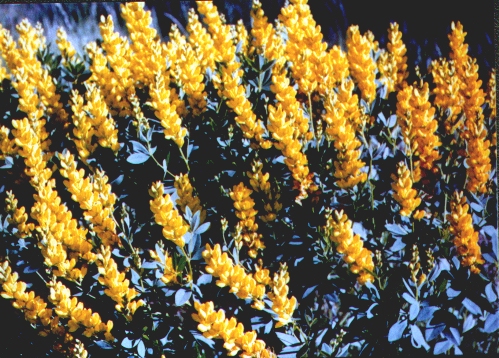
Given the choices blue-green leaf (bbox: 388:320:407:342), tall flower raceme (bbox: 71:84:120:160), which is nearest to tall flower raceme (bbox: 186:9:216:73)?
tall flower raceme (bbox: 71:84:120:160)

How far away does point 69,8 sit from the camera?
138cm

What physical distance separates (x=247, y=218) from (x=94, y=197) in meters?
0.40

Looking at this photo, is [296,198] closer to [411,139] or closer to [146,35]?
[411,139]

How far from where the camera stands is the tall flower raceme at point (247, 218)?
1.29 metres

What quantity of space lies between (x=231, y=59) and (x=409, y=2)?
56cm

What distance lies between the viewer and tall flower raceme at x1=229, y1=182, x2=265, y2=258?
4.22 feet

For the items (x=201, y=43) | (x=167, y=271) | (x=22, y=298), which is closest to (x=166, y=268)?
(x=167, y=271)

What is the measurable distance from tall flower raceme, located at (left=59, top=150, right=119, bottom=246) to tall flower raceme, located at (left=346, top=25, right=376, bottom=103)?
754 mm

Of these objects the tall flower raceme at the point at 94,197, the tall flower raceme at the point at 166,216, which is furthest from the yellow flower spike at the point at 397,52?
the tall flower raceme at the point at 94,197

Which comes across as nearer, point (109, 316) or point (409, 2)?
point (109, 316)

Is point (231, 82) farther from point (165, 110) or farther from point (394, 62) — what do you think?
point (394, 62)

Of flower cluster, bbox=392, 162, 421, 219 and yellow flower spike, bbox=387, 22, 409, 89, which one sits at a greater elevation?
yellow flower spike, bbox=387, 22, 409, 89

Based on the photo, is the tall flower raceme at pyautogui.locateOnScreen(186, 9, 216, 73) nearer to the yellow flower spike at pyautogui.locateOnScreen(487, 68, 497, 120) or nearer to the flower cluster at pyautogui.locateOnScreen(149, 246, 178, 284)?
the flower cluster at pyautogui.locateOnScreen(149, 246, 178, 284)

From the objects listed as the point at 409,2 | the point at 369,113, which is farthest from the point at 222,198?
the point at 409,2
